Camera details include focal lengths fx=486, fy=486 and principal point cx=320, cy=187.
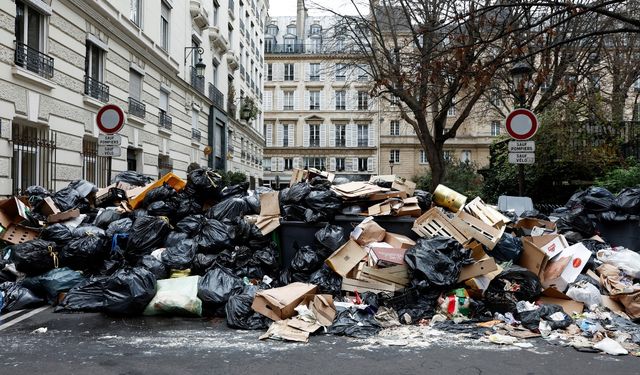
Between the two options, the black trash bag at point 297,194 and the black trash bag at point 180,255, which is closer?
the black trash bag at point 180,255

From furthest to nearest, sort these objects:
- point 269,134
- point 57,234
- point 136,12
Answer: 1. point 269,134
2. point 136,12
3. point 57,234

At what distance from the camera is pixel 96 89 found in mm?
13180

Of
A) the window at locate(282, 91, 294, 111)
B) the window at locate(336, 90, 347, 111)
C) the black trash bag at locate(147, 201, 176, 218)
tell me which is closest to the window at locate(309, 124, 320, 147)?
the window at locate(336, 90, 347, 111)

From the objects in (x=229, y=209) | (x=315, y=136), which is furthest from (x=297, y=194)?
(x=315, y=136)

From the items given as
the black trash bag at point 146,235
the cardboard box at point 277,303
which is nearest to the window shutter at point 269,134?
the black trash bag at point 146,235

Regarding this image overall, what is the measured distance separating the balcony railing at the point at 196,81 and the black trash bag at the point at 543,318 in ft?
62.1

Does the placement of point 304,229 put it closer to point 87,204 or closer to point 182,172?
point 87,204

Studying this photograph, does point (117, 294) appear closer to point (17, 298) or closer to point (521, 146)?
point (17, 298)

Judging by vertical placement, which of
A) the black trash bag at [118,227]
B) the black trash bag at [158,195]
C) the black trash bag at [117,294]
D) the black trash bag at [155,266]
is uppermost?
the black trash bag at [158,195]

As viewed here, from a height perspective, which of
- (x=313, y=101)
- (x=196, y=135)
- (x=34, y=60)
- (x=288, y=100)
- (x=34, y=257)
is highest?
(x=288, y=100)

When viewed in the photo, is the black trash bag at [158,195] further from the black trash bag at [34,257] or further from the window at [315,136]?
the window at [315,136]

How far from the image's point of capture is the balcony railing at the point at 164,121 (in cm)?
1792

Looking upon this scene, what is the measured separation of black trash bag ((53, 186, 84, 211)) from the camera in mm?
7352

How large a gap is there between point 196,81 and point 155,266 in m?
17.5
